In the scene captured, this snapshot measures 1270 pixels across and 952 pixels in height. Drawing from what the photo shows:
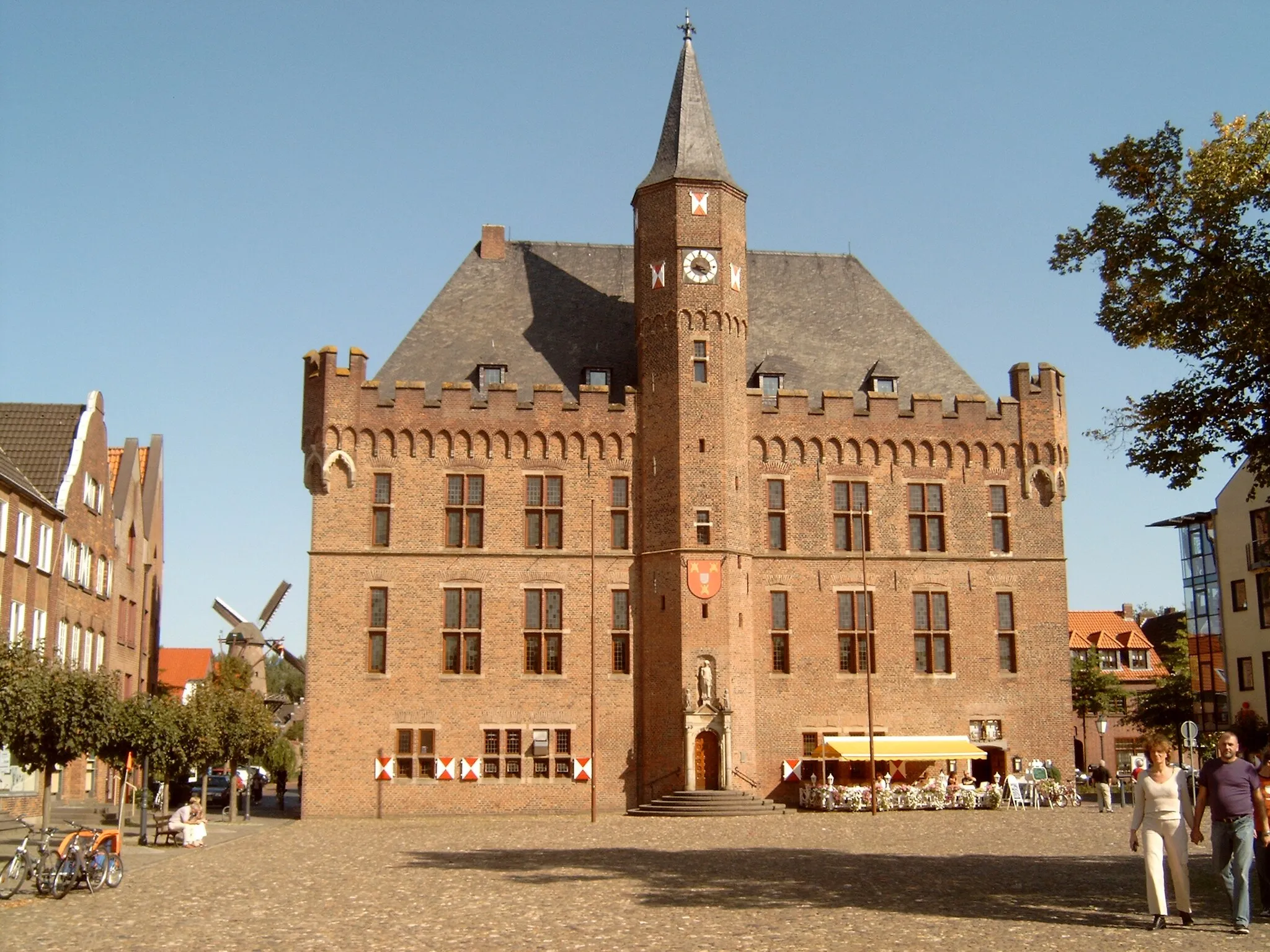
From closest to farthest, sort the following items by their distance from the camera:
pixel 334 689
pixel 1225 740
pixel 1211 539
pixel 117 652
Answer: pixel 1225 740, pixel 334 689, pixel 117 652, pixel 1211 539

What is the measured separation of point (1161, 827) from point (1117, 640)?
6625cm

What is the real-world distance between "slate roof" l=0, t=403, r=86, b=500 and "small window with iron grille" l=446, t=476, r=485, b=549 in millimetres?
10921

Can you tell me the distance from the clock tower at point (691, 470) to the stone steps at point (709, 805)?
1.54 ft

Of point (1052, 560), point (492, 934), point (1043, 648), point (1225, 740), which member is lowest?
point (492, 934)

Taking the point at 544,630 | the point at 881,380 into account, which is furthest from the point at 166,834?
the point at 881,380

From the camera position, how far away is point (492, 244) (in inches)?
1831

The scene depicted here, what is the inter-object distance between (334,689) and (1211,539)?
4254cm

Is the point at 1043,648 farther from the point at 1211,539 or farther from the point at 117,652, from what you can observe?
the point at 117,652

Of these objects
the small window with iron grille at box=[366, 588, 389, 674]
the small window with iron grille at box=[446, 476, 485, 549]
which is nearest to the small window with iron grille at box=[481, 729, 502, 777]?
the small window with iron grille at box=[366, 588, 389, 674]

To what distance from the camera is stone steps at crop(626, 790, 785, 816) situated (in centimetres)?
3712

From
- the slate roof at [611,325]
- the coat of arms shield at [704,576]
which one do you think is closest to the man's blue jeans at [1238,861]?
the coat of arms shield at [704,576]

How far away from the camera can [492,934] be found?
14211mm

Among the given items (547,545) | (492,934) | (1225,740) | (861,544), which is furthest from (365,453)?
(1225,740)

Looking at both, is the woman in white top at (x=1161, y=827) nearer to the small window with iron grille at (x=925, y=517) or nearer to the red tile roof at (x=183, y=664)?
the small window with iron grille at (x=925, y=517)
